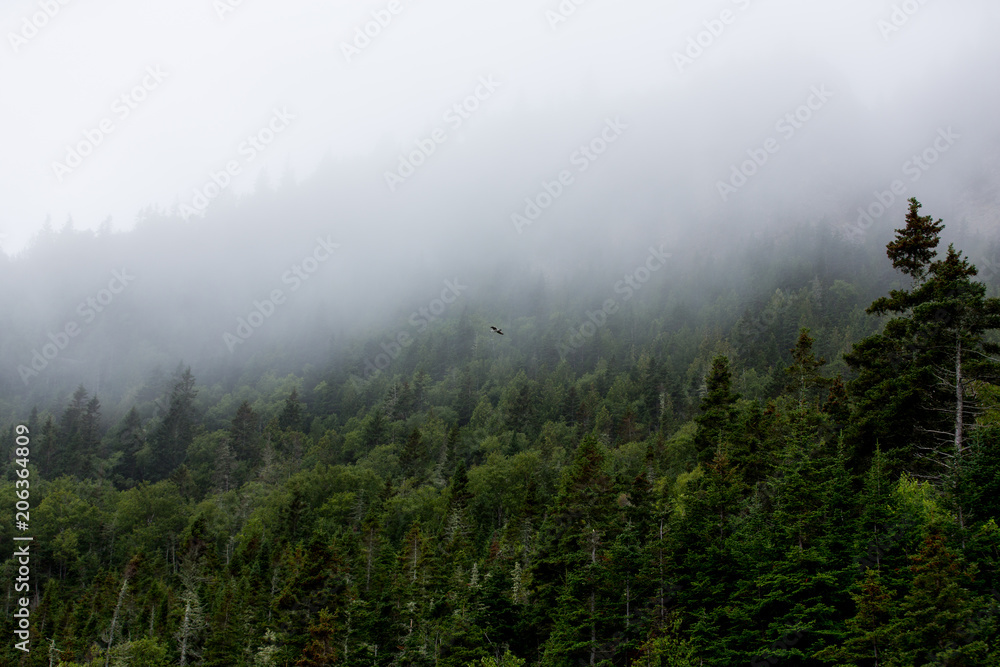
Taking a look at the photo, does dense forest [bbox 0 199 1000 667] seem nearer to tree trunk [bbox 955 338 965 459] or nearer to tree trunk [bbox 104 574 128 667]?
tree trunk [bbox 955 338 965 459]

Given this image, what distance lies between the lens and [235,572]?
2945 inches

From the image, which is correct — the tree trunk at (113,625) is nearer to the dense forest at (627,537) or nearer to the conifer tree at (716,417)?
the dense forest at (627,537)

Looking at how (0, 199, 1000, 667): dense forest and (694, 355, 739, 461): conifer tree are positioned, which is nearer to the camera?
(0, 199, 1000, 667): dense forest

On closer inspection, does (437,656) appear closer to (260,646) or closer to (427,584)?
(427,584)

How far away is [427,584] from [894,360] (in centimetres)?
3457

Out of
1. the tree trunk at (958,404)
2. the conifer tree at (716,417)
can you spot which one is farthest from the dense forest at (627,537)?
the conifer tree at (716,417)

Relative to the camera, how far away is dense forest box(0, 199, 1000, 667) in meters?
28.2

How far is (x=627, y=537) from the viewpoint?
3412 cm

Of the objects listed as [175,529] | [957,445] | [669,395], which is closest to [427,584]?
[957,445]

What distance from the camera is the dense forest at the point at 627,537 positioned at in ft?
92.6

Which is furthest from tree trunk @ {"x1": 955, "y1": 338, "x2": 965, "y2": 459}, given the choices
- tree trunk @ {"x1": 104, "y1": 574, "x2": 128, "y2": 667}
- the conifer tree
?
tree trunk @ {"x1": 104, "y1": 574, "x2": 128, "y2": 667}

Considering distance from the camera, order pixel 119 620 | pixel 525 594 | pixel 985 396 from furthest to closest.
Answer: pixel 119 620 → pixel 525 594 → pixel 985 396

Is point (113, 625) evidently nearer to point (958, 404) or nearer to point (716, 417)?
point (716, 417)

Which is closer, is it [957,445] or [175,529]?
[957,445]
